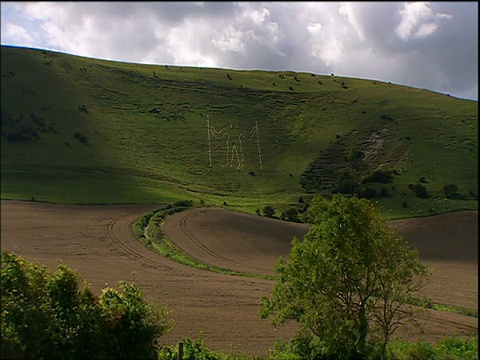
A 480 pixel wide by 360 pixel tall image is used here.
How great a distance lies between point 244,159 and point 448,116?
41860 millimetres

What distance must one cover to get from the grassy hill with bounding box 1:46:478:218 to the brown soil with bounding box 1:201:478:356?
3.57 metres

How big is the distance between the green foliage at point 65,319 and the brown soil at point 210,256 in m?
7.79

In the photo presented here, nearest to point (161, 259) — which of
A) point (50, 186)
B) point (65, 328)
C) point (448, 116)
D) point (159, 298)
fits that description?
point (159, 298)

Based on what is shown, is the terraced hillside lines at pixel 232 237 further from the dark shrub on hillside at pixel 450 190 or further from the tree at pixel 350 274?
the tree at pixel 350 274

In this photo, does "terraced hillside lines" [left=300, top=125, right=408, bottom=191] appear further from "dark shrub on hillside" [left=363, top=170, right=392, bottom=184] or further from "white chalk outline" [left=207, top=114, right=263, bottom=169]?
"white chalk outline" [left=207, top=114, right=263, bottom=169]

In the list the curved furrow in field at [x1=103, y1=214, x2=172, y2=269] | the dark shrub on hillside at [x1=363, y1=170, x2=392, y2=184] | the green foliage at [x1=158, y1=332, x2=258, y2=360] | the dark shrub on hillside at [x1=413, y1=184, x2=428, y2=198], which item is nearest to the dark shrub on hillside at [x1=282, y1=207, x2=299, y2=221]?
the dark shrub on hillside at [x1=363, y1=170, x2=392, y2=184]

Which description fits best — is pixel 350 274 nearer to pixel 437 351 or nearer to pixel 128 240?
pixel 437 351

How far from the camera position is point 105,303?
12219 millimetres

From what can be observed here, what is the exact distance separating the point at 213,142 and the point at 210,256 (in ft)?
78.9

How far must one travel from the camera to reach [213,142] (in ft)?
202

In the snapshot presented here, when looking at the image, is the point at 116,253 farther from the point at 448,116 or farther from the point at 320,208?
the point at 448,116

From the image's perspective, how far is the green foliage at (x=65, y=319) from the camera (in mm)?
10422

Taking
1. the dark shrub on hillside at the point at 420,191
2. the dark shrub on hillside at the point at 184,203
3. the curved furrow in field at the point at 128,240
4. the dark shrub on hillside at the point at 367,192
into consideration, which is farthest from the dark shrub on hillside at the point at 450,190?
the curved furrow in field at the point at 128,240

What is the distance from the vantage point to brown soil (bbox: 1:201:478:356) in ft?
76.9
